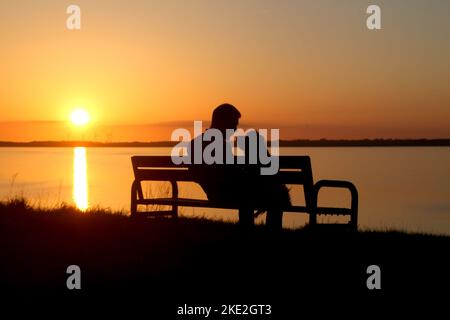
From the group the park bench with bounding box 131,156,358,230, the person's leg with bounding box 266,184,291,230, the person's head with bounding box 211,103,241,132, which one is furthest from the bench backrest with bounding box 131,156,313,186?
the person's head with bounding box 211,103,241,132

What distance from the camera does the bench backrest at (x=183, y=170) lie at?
709cm

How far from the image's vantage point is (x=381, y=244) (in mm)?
7770

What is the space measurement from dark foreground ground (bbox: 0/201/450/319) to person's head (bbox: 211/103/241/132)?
1152 millimetres

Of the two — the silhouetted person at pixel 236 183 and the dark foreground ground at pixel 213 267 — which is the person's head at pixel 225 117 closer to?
the silhouetted person at pixel 236 183

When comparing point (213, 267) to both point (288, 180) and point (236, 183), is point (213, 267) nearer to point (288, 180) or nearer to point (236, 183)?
point (236, 183)

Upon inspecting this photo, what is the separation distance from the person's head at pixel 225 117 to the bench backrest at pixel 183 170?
22.6 inches

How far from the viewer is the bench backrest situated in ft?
23.3

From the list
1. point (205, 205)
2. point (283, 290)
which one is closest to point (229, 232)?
point (205, 205)

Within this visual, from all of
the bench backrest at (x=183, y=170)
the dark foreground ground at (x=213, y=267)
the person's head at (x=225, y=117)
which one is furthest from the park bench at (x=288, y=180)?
the person's head at (x=225, y=117)

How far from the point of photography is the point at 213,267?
6.19 m

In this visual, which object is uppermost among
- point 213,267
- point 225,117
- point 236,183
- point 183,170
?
point 225,117

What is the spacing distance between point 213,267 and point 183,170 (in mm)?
1738

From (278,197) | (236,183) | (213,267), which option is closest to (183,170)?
(236,183)

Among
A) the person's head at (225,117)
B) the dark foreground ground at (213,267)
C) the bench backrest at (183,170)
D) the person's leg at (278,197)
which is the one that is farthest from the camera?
the person's head at (225,117)
